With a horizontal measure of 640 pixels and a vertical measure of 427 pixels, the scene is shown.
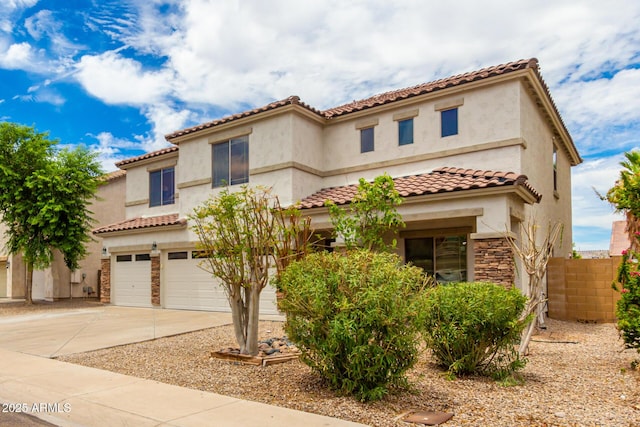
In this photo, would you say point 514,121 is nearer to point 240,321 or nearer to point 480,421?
point 240,321

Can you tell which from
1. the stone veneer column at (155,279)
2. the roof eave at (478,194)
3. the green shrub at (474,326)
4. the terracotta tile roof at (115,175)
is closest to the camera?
the green shrub at (474,326)

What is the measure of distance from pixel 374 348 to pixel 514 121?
33.6 feet

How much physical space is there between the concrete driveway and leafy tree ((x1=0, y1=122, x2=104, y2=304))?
4125 mm

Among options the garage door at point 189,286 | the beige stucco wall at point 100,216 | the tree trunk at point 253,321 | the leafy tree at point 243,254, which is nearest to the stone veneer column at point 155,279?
the garage door at point 189,286

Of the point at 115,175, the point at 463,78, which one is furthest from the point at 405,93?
the point at 115,175

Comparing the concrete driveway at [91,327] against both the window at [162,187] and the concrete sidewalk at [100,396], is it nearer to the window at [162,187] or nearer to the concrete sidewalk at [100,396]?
the concrete sidewalk at [100,396]

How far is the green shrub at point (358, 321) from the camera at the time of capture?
660cm

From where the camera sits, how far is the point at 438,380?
7.88 metres

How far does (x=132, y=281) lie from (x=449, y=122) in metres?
14.6

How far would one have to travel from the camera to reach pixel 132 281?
22078 millimetres

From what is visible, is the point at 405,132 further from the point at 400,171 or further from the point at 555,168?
the point at 555,168

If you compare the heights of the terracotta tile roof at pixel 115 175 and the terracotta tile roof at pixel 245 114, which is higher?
the terracotta tile roof at pixel 245 114

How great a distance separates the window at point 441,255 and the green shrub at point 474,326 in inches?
318

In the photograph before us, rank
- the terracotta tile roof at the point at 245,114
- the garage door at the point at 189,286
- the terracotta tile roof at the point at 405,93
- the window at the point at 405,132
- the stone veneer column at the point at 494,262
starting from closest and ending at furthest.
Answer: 1. the stone veneer column at the point at 494,262
2. the terracotta tile roof at the point at 405,93
3. the window at the point at 405,132
4. the terracotta tile roof at the point at 245,114
5. the garage door at the point at 189,286
